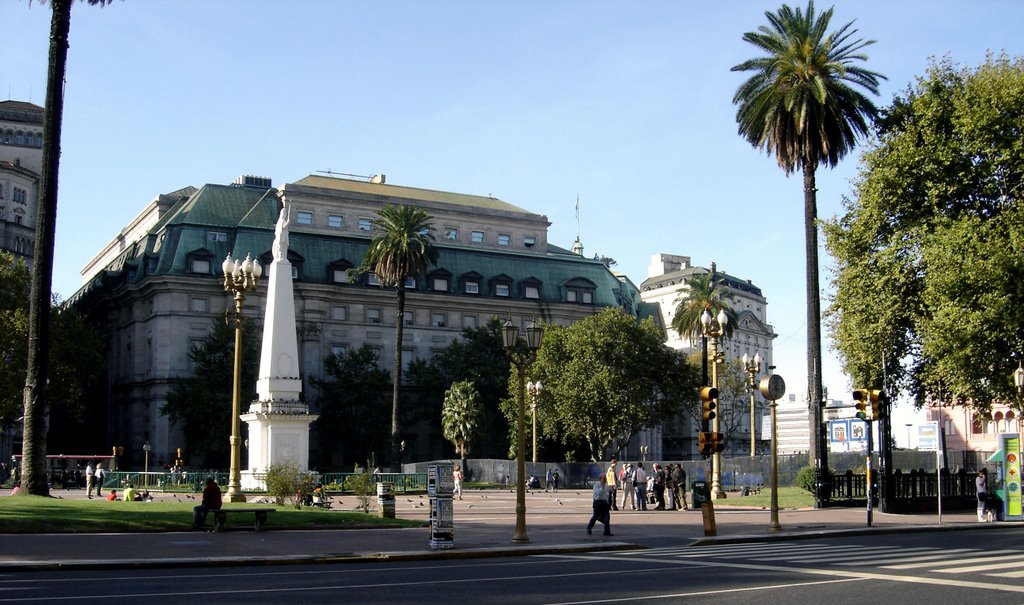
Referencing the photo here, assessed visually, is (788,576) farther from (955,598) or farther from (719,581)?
(955,598)

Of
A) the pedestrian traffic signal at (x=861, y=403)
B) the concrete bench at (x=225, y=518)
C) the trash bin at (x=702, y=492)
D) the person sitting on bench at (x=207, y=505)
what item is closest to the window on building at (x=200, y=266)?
the person sitting on bench at (x=207, y=505)

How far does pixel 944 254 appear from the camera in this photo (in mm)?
39250

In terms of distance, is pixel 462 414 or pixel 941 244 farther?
pixel 462 414

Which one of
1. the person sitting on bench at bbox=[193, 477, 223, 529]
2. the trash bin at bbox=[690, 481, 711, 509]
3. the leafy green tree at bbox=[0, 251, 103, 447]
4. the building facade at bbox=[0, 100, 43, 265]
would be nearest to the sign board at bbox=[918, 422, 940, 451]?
the leafy green tree at bbox=[0, 251, 103, 447]

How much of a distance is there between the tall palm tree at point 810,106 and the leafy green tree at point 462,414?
41.4 meters

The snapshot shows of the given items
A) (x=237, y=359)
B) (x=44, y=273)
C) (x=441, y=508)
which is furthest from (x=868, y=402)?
(x=44, y=273)

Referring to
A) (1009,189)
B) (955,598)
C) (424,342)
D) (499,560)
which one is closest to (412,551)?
(499,560)

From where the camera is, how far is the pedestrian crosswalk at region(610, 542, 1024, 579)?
19.9 m

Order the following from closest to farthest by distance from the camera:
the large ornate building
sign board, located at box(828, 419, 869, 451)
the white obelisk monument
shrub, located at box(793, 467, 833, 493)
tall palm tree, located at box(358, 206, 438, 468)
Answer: the white obelisk monument → shrub, located at box(793, 467, 833, 493) → tall palm tree, located at box(358, 206, 438, 468) → sign board, located at box(828, 419, 869, 451) → the large ornate building

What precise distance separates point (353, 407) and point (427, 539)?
219 feet

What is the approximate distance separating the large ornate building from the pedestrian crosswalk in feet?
242

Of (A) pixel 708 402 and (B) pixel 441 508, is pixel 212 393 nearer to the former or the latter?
(A) pixel 708 402

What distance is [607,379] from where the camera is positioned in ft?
262

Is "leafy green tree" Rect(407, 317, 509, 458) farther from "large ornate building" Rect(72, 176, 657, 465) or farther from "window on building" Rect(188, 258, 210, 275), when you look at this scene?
"window on building" Rect(188, 258, 210, 275)
